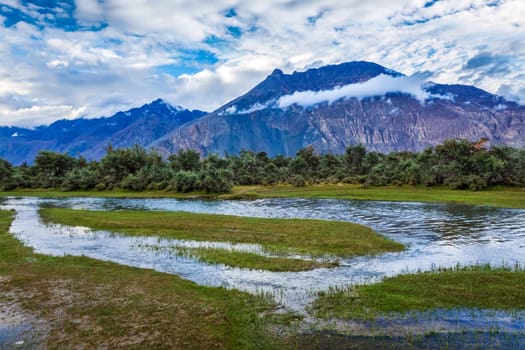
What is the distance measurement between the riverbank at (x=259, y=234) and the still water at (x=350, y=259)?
1.40m

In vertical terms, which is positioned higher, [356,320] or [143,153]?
[143,153]

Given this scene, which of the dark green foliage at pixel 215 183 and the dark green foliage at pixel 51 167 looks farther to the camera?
the dark green foliage at pixel 51 167

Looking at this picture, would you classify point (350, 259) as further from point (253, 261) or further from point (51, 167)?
point (51, 167)

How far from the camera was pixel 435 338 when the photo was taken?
46.7 feet

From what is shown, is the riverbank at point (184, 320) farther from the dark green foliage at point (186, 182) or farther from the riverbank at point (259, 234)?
the dark green foliage at point (186, 182)

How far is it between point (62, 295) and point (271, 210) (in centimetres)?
4307

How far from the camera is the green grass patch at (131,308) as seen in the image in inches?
559

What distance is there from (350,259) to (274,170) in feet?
348

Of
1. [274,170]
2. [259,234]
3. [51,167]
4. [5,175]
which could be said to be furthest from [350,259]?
[5,175]

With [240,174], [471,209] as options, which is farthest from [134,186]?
[471,209]

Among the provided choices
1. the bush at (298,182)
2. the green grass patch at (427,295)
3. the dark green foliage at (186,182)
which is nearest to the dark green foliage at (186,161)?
the dark green foliage at (186,182)

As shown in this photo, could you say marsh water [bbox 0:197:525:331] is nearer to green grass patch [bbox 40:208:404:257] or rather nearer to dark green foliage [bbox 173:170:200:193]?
green grass patch [bbox 40:208:404:257]

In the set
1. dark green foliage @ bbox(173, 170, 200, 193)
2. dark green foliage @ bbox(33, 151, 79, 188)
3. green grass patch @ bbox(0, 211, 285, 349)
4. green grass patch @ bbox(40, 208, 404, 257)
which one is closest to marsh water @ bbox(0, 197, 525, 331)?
green grass patch @ bbox(40, 208, 404, 257)

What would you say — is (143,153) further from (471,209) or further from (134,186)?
(471,209)
